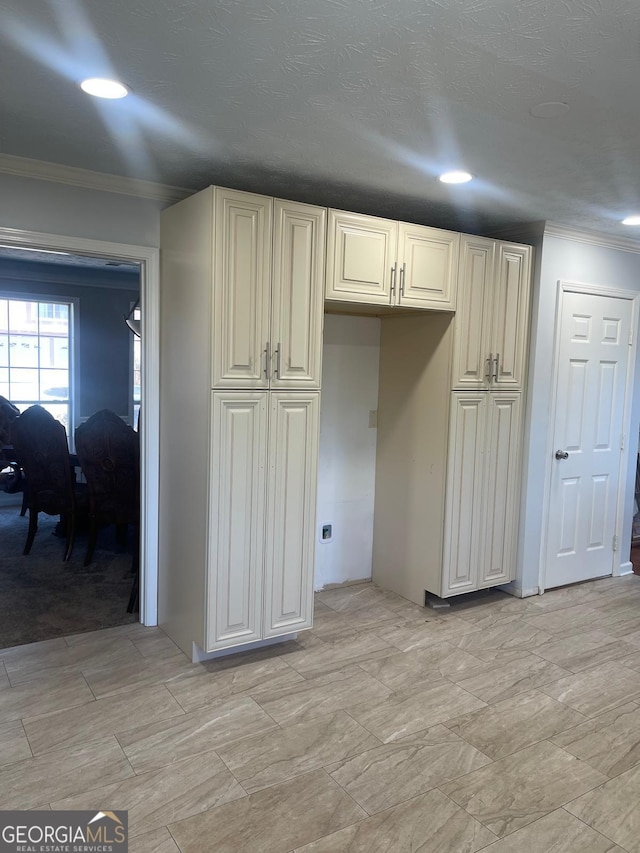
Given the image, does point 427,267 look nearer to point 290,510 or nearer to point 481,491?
point 481,491

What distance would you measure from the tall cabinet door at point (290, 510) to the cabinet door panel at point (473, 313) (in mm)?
1003

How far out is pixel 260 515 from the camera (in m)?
3.06

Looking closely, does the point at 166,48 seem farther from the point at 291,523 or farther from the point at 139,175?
the point at 291,523

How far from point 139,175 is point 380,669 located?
8.75 feet

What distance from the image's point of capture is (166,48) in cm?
185

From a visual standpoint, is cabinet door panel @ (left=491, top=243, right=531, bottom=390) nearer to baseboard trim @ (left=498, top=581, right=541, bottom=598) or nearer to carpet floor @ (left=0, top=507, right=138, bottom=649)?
baseboard trim @ (left=498, top=581, right=541, bottom=598)

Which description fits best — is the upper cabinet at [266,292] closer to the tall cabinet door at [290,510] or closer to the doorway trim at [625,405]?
the tall cabinet door at [290,510]

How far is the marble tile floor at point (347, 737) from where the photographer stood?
6.73 ft

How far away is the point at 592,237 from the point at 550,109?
6.97 ft

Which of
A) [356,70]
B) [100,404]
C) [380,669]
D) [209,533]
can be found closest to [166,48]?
[356,70]

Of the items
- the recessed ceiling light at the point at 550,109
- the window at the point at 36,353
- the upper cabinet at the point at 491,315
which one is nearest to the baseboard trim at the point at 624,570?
the upper cabinet at the point at 491,315

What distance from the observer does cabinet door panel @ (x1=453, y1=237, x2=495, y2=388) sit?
362 centimetres

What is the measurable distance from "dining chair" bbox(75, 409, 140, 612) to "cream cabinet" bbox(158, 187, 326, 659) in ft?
3.95

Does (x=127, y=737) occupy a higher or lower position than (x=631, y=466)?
lower
